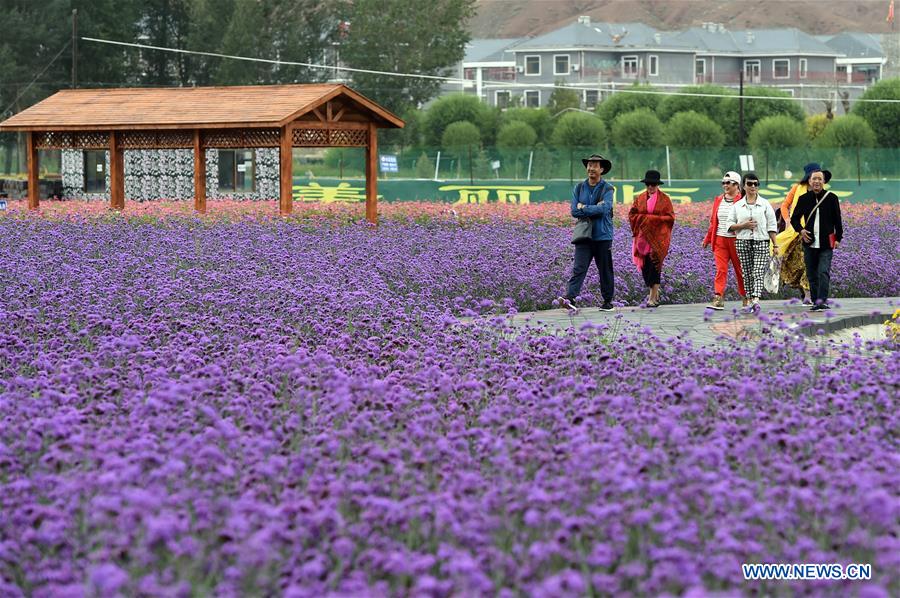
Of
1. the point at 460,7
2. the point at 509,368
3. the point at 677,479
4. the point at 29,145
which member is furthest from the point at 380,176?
the point at 677,479

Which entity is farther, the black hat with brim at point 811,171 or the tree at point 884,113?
the tree at point 884,113

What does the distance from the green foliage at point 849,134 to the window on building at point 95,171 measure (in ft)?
99.2

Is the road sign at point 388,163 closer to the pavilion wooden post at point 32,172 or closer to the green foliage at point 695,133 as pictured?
the green foliage at point 695,133

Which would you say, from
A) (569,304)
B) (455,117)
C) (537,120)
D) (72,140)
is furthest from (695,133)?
(569,304)

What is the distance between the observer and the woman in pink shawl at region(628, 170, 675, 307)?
15.2 metres

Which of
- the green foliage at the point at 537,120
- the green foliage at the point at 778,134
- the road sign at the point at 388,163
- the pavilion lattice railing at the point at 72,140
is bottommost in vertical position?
the pavilion lattice railing at the point at 72,140

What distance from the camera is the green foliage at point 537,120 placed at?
70.6 meters

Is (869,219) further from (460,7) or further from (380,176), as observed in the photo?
(460,7)

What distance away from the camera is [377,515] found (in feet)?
16.4

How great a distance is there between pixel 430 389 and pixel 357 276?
20.4 feet

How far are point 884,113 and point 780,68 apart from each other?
55400 mm

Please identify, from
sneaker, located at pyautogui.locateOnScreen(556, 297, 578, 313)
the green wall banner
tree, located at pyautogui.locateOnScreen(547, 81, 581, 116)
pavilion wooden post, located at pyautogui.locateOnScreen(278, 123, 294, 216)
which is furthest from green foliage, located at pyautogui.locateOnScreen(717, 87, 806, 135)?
sneaker, located at pyautogui.locateOnScreen(556, 297, 578, 313)

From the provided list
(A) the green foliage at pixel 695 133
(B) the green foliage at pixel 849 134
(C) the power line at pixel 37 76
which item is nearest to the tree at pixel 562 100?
(A) the green foliage at pixel 695 133

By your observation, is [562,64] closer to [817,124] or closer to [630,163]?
[817,124]
